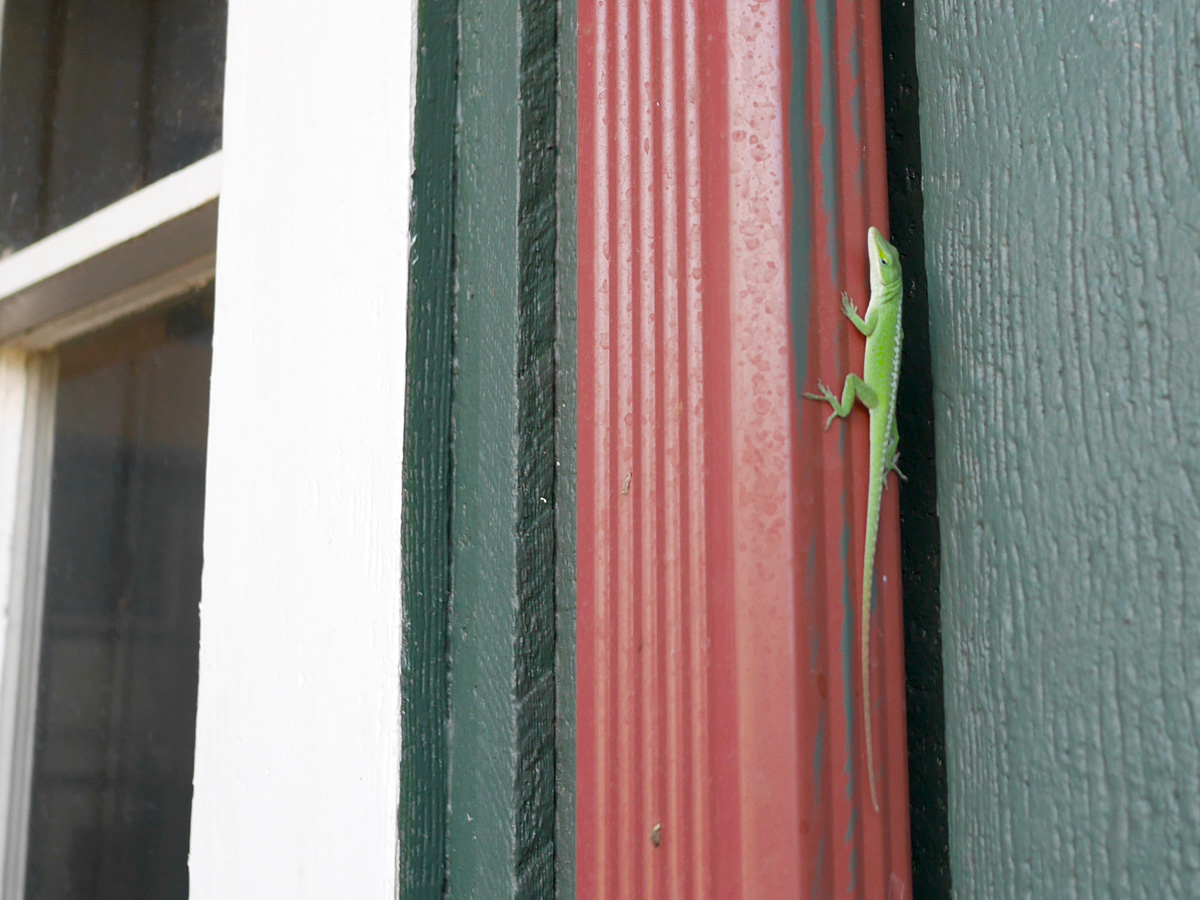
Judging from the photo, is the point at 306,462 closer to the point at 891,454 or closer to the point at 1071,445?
the point at 891,454

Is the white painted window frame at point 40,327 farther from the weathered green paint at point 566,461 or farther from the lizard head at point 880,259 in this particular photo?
the lizard head at point 880,259

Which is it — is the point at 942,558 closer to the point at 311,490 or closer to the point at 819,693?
the point at 819,693

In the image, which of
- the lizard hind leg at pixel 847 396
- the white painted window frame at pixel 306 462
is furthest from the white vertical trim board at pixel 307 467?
the lizard hind leg at pixel 847 396

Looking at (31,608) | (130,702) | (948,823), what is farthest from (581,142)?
(31,608)

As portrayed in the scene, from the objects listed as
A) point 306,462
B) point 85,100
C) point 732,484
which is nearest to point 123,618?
point 306,462

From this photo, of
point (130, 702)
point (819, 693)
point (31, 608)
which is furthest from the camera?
point (31, 608)
